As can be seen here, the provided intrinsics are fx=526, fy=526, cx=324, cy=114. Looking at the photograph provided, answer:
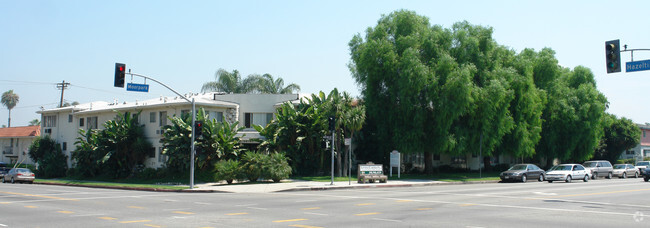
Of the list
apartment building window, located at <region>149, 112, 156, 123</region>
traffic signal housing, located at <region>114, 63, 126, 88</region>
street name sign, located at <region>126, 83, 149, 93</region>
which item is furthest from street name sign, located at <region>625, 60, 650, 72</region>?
apartment building window, located at <region>149, 112, 156, 123</region>

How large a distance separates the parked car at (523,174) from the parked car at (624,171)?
12.5m

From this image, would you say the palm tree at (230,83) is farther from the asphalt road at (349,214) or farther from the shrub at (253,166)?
the asphalt road at (349,214)

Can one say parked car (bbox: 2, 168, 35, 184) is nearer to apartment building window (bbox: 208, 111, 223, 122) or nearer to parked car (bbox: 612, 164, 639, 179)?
apartment building window (bbox: 208, 111, 223, 122)

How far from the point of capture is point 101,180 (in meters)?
42.7

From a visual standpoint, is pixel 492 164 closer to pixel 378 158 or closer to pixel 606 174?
pixel 606 174

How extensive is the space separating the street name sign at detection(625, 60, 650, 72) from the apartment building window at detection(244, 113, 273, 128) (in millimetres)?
29656

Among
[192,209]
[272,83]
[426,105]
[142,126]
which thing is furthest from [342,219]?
[272,83]

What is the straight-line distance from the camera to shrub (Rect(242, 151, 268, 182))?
3353cm

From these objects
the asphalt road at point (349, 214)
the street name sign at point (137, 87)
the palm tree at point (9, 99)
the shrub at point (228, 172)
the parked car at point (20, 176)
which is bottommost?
the parked car at point (20, 176)

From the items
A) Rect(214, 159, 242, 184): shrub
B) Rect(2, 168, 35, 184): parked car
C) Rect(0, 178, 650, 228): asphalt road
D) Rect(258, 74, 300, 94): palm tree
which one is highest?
Rect(258, 74, 300, 94): palm tree

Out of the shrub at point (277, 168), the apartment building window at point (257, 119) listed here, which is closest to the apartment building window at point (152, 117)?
the apartment building window at point (257, 119)

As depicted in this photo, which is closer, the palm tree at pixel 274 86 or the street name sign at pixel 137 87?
the street name sign at pixel 137 87

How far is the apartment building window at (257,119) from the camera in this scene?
44.4m

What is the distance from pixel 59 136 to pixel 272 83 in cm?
2240
